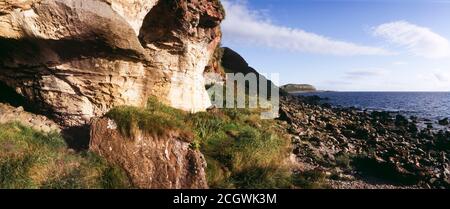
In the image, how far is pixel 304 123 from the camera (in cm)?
2897

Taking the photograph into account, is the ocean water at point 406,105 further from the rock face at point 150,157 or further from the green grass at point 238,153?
the rock face at point 150,157

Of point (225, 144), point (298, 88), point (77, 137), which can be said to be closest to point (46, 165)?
point (77, 137)

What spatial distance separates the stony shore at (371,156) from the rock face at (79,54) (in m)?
7.44

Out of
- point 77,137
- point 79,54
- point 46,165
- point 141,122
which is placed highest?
point 79,54

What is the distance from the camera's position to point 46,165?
31.9ft

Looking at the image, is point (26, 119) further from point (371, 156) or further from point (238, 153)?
point (371, 156)

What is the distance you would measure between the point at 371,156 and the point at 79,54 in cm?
1374

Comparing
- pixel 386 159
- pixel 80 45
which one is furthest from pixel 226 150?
pixel 386 159

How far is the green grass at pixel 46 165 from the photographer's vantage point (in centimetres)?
914

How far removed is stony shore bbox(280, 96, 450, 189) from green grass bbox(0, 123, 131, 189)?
7.98 m

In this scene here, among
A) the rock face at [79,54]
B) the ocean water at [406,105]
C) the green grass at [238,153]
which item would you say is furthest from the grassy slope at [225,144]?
the ocean water at [406,105]

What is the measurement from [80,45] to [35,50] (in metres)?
1.24

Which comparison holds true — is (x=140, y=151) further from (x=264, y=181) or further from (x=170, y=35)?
(x=170, y=35)

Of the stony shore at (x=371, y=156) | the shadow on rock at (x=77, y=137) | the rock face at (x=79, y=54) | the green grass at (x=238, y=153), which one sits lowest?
the stony shore at (x=371, y=156)
